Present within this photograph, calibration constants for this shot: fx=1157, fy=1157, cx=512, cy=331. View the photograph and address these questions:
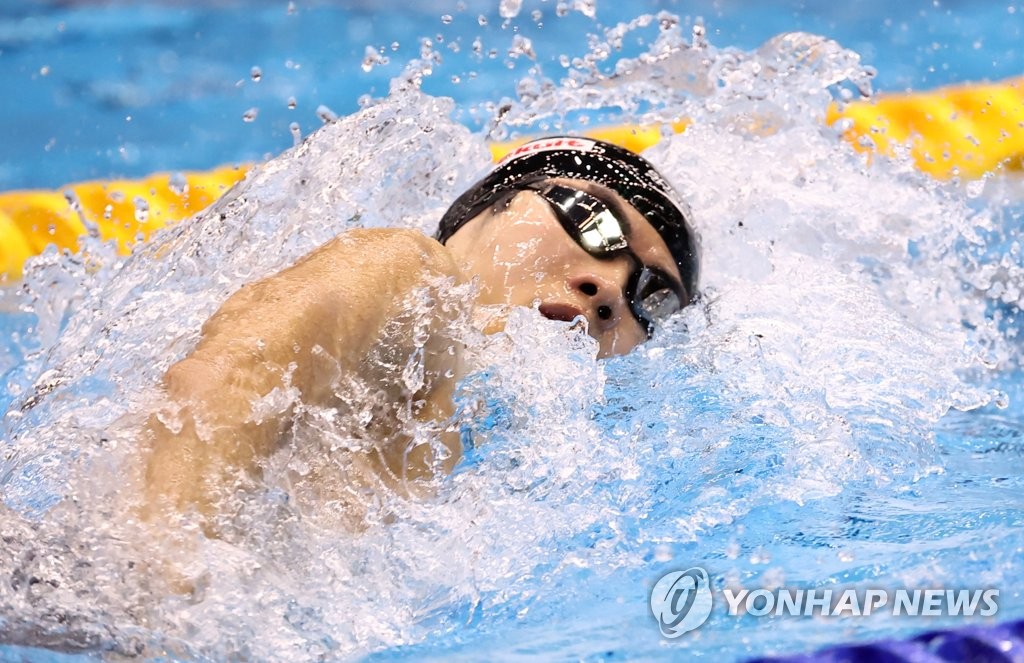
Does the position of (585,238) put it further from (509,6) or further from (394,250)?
(509,6)

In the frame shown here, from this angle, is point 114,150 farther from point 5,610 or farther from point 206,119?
point 5,610

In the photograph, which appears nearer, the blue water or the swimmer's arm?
the swimmer's arm

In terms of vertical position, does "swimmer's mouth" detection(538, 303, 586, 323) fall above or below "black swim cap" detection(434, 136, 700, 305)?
below

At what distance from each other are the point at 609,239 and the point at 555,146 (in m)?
0.25

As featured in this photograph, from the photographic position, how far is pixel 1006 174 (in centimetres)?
342

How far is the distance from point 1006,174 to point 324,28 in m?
2.33

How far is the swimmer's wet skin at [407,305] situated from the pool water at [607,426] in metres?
0.04

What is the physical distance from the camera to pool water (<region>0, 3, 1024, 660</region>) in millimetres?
1024

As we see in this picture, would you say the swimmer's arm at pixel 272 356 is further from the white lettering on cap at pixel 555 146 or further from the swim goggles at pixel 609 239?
the white lettering on cap at pixel 555 146

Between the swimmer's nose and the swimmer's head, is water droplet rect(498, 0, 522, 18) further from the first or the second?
the swimmer's nose

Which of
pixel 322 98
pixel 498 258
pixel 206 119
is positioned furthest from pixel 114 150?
pixel 498 258

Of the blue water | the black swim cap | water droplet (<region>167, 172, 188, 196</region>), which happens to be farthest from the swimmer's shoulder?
the blue water

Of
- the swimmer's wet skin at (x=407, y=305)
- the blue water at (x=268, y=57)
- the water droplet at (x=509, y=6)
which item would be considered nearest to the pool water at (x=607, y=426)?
the swimmer's wet skin at (x=407, y=305)

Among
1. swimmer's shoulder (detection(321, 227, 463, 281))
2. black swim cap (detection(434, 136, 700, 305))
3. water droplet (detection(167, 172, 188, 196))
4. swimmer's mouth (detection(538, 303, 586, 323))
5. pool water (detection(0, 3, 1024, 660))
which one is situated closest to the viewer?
pool water (detection(0, 3, 1024, 660))
